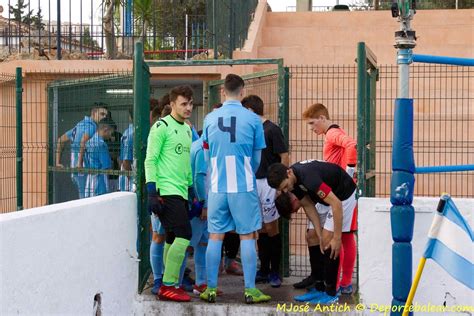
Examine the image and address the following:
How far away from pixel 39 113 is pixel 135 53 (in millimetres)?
6246

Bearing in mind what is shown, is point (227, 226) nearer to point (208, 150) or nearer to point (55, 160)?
point (208, 150)

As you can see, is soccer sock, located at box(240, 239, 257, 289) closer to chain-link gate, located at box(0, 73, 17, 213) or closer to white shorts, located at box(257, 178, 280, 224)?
white shorts, located at box(257, 178, 280, 224)

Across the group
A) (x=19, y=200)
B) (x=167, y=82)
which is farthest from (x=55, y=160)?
(x=167, y=82)

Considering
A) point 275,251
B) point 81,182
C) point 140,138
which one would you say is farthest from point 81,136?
point 275,251

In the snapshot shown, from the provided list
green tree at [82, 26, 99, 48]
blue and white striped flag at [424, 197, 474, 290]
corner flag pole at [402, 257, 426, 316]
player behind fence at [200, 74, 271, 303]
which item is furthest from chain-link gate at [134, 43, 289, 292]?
green tree at [82, 26, 99, 48]

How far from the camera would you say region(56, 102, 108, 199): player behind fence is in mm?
9445

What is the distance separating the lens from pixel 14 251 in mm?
5070

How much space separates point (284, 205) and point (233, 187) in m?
0.79

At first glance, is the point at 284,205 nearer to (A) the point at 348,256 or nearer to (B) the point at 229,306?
(A) the point at 348,256

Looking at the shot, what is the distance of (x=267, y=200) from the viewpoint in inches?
339

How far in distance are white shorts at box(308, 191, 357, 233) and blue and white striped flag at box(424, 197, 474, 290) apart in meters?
1.57

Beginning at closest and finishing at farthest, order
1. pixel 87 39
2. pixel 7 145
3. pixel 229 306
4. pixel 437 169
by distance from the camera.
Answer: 1. pixel 437 169
2. pixel 229 306
3. pixel 7 145
4. pixel 87 39

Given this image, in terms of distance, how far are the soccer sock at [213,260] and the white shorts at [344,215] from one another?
103 centimetres

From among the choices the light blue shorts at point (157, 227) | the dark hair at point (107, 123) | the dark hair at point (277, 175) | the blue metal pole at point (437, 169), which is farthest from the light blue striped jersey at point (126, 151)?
the blue metal pole at point (437, 169)
